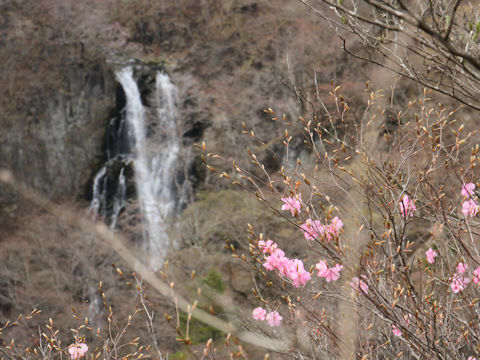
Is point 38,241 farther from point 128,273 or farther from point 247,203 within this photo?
point 247,203

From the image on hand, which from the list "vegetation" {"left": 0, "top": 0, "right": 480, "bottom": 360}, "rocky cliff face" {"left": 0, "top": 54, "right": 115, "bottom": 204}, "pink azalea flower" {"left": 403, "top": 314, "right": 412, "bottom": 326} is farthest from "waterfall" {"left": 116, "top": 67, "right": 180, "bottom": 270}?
"pink azalea flower" {"left": 403, "top": 314, "right": 412, "bottom": 326}

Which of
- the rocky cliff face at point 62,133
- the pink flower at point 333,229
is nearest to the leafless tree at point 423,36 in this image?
the pink flower at point 333,229

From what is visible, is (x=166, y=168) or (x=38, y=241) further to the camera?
(x=166, y=168)

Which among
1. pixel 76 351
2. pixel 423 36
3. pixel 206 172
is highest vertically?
pixel 423 36

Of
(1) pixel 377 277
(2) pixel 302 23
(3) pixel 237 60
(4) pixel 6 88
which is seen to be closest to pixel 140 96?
(3) pixel 237 60

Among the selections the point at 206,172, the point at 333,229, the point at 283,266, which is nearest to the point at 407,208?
the point at 333,229

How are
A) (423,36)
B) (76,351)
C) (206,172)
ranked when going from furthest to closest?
(206,172), (76,351), (423,36)

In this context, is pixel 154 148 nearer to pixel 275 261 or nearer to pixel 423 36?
pixel 275 261

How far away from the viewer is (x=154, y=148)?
503 inches

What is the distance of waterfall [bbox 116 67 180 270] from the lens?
1236 centimetres

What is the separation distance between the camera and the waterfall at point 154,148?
12359 millimetres

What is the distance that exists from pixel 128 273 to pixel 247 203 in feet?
10.1

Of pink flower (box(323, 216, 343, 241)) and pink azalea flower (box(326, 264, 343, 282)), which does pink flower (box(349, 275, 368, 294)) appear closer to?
pink flower (box(323, 216, 343, 241))

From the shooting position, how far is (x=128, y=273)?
975 centimetres
